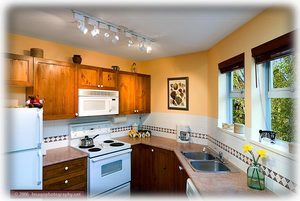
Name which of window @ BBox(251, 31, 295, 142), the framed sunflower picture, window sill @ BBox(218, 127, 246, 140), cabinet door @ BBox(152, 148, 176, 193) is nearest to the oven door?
cabinet door @ BBox(152, 148, 176, 193)

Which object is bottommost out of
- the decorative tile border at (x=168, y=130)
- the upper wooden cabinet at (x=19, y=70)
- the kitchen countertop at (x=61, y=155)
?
the kitchen countertop at (x=61, y=155)

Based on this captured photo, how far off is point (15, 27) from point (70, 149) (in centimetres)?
161

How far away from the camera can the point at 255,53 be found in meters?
1.68

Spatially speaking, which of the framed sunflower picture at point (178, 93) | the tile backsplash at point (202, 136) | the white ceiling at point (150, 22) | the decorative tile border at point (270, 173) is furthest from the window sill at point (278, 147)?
the framed sunflower picture at point (178, 93)

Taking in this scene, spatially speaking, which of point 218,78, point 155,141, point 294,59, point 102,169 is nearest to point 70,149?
point 102,169

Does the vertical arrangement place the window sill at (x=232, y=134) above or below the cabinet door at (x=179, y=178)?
above

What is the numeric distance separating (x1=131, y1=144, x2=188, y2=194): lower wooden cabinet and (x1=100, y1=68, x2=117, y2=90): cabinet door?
1031 mm

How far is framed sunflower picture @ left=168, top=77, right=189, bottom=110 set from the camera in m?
3.14

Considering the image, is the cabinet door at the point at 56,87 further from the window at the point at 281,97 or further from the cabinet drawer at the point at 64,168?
the window at the point at 281,97

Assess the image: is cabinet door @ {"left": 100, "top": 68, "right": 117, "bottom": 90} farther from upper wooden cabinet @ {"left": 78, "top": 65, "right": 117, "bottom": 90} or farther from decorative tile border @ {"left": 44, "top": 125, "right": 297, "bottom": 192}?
decorative tile border @ {"left": 44, "top": 125, "right": 297, "bottom": 192}

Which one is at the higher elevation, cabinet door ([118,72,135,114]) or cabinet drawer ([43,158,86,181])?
cabinet door ([118,72,135,114])

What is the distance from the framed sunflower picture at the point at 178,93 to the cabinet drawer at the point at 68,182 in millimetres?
1780

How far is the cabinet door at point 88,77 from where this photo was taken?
2.58 metres

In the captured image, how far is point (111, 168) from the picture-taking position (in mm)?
2625
